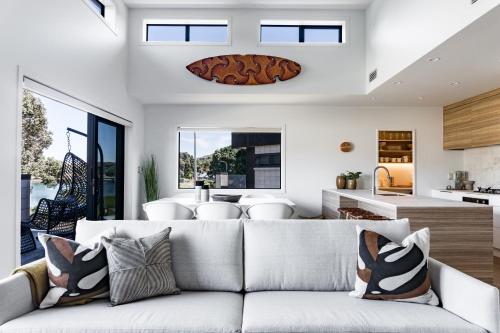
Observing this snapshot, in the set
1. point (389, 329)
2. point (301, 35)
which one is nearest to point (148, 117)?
point (301, 35)

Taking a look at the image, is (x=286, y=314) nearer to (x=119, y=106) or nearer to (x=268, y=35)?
(x=119, y=106)

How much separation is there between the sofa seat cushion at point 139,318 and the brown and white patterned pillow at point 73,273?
0.06m

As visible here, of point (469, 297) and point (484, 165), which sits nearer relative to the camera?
point (469, 297)

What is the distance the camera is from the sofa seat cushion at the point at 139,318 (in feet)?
5.38

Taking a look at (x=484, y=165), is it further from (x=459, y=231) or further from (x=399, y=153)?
(x=459, y=231)

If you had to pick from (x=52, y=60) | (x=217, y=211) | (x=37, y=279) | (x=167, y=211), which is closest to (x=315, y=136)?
(x=217, y=211)

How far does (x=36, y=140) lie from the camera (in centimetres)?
401

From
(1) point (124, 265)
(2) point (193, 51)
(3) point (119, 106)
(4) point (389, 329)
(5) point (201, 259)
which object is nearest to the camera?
(4) point (389, 329)

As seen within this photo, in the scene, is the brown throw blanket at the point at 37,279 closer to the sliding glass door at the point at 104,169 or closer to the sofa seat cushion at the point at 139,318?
the sofa seat cushion at the point at 139,318

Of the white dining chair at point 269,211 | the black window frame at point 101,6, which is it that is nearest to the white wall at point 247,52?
the black window frame at point 101,6

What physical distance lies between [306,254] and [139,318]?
1.06 meters

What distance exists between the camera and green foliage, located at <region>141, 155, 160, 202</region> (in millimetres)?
6212

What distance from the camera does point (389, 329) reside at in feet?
5.46

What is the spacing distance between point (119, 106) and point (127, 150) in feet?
3.10
